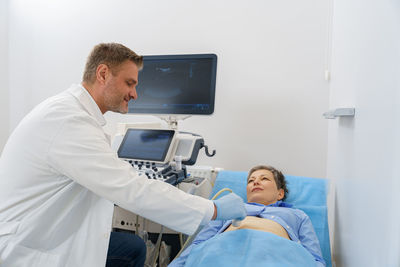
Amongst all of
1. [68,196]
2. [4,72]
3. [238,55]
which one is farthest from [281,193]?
[4,72]

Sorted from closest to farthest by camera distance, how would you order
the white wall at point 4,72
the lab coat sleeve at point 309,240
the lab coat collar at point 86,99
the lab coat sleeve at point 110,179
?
the lab coat sleeve at point 110,179, the lab coat collar at point 86,99, the lab coat sleeve at point 309,240, the white wall at point 4,72

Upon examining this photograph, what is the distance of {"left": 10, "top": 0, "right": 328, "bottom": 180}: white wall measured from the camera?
2.16 m

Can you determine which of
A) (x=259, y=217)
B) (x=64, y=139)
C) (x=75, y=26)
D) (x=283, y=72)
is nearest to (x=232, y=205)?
(x=259, y=217)

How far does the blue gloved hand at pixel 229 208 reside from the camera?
3.78ft

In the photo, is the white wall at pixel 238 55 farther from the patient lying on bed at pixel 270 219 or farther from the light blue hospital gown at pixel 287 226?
the light blue hospital gown at pixel 287 226

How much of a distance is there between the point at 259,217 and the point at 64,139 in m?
0.95

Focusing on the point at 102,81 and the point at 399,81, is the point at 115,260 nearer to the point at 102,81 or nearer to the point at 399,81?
the point at 102,81

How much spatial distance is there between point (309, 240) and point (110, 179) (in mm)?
951

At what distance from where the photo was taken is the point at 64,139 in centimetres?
104

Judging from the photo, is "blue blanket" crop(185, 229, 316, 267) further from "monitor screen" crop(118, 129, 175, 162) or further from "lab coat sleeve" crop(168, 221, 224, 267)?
"monitor screen" crop(118, 129, 175, 162)

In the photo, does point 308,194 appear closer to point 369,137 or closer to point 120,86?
point 369,137

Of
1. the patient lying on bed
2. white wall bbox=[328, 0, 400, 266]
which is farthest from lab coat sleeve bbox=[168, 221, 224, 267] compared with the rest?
white wall bbox=[328, 0, 400, 266]

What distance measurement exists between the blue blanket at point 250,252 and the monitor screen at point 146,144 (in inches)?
24.7

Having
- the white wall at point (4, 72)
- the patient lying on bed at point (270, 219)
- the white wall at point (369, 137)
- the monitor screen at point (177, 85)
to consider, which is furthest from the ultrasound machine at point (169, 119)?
the white wall at point (4, 72)
